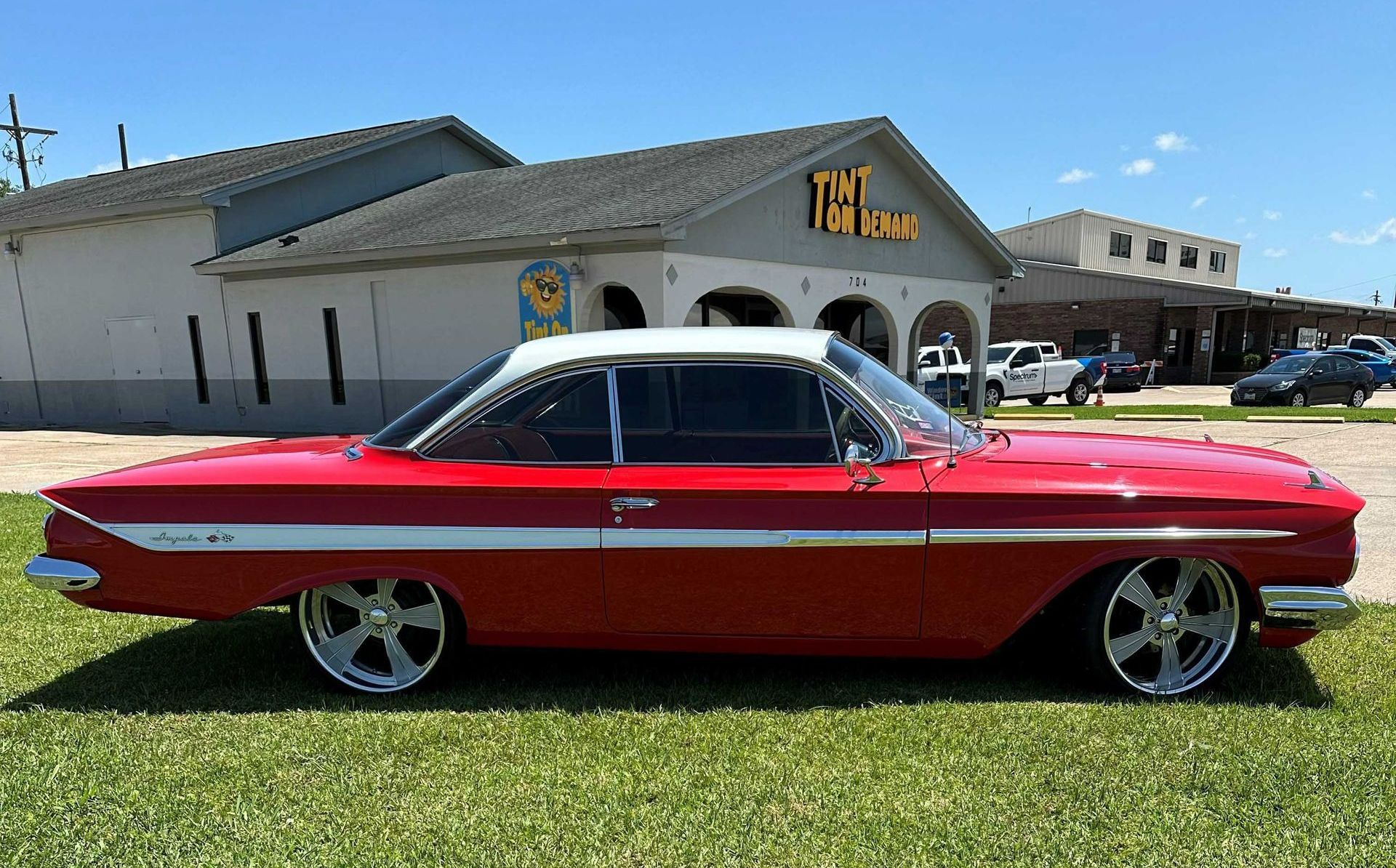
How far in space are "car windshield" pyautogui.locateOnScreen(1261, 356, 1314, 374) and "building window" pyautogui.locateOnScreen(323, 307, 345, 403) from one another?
2220cm

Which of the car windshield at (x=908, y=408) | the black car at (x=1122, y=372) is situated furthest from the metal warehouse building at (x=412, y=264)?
the black car at (x=1122, y=372)

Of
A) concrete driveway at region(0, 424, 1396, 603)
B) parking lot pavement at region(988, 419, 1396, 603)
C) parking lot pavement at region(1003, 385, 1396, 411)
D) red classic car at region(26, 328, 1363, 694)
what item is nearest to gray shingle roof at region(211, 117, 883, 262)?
concrete driveway at region(0, 424, 1396, 603)

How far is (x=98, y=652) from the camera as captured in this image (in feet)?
14.6

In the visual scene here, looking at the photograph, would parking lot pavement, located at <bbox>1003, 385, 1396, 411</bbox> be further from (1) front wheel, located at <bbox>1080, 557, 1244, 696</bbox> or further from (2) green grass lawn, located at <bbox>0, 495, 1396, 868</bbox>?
(2) green grass lawn, located at <bbox>0, 495, 1396, 868</bbox>

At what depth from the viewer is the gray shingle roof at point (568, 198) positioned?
13500 millimetres

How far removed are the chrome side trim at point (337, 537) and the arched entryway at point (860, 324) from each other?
17385 mm

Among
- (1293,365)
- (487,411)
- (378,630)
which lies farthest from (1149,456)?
(1293,365)

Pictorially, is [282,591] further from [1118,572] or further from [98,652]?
[1118,572]

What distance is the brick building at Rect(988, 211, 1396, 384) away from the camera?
3428 centimetres

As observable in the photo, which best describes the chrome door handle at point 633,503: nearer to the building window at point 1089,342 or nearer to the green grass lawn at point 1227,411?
the green grass lawn at point 1227,411

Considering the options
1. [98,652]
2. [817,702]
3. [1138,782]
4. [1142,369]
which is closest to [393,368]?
[98,652]

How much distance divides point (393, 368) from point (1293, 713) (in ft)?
48.7

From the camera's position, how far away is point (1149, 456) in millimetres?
3797

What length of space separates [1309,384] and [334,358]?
2242 cm
